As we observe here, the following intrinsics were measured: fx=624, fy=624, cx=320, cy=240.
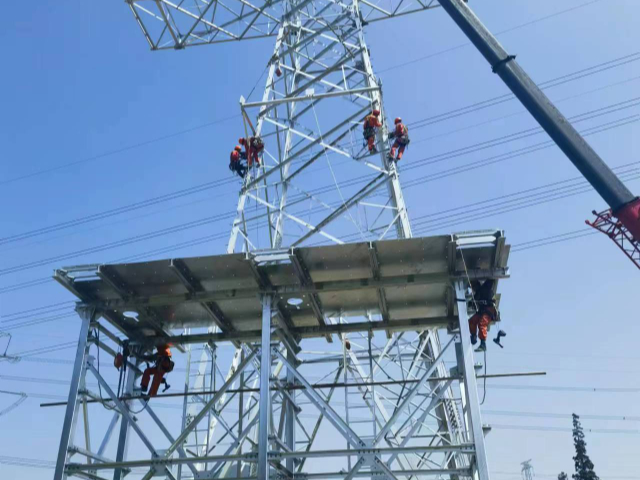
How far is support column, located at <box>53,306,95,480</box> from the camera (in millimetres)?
11648

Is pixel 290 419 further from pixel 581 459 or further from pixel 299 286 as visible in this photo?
pixel 581 459

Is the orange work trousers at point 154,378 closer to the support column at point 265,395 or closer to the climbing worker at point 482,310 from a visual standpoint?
the support column at point 265,395

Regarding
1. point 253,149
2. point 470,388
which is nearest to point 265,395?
point 470,388

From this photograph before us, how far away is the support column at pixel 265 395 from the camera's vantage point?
10914 mm

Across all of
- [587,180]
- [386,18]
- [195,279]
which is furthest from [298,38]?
[195,279]

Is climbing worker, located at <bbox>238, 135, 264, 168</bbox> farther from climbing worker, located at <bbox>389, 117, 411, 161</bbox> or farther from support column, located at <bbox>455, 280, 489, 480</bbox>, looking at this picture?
support column, located at <bbox>455, 280, 489, 480</bbox>

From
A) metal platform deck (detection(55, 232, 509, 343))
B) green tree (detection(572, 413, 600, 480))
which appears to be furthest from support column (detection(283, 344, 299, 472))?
green tree (detection(572, 413, 600, 480))

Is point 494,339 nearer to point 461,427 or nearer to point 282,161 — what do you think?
point 461,427

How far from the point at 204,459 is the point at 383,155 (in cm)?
998

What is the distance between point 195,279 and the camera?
12781mm

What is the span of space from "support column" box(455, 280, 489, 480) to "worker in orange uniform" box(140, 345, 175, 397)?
6739 millimetres

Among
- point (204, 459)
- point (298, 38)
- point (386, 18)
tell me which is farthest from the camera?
point (386, 18)

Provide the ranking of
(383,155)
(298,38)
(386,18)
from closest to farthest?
1. (383,155)
2. (298,38)
3. (386,18)

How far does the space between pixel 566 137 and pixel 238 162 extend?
9.58 m
